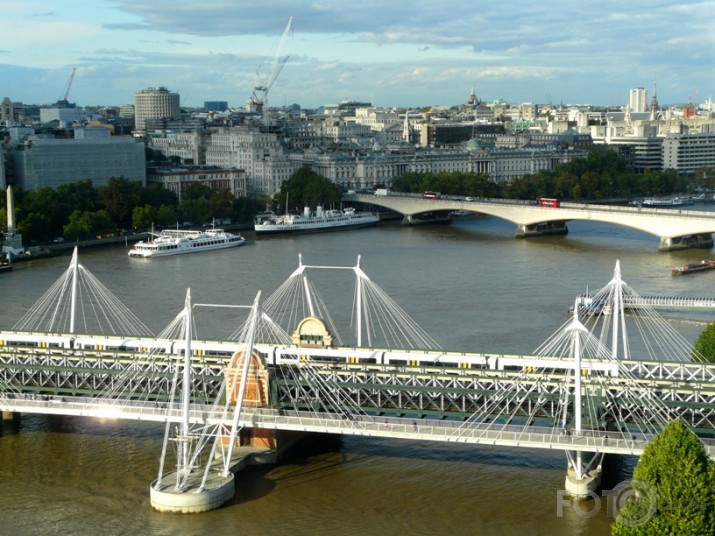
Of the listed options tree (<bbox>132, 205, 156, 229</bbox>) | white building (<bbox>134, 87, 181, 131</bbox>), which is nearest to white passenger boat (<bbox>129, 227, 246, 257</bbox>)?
tree (<bbox>132, 205, 156, 229</bbox>)

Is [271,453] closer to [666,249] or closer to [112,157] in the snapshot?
[666,249]

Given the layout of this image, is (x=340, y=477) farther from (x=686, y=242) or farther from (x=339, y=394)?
(x=686, y=242)

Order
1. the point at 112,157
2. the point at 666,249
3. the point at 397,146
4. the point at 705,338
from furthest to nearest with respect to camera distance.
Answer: the point at 397,146, the point at 112,157, the point at 666,249, the point at 705,338

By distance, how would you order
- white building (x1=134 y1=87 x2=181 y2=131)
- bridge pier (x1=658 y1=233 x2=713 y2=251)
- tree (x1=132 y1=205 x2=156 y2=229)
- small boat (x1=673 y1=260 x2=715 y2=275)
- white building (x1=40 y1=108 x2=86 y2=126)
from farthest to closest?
white building (x1=134 y1=87 x2=181 y2=131) → white building (x1=40 y1=108 x2=86 y2=126) → tree (x1=132 y1=205 x2=156 y2=229) → bridge pier (x1=658 y1=233 x2=713 y2=251) → small boat (x1=673 y1=260 x2=715 y2=275)

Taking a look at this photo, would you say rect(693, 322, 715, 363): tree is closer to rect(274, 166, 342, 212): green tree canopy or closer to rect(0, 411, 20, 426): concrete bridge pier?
rect(0, 411, 20, 426): concrete bridge pier

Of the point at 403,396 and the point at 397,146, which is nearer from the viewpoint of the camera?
the point at 403,396

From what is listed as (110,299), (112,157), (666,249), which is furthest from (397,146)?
(110,299)

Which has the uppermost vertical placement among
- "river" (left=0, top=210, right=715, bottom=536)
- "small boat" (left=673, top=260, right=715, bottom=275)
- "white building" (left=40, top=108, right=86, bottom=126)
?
"white building" (left=40, top=108, right=86, bottom=126)

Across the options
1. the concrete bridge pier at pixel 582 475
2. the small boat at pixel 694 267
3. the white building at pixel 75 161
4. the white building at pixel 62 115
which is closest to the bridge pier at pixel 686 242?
the small boat at pixel 694 267

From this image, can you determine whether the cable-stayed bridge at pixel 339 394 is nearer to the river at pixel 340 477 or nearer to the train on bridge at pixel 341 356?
the train on bridge at pixel 341 356
